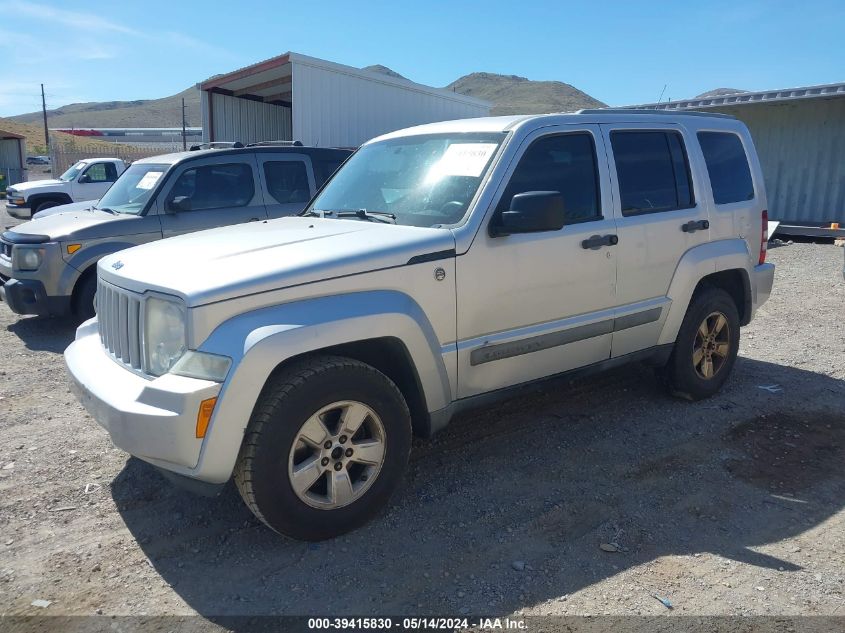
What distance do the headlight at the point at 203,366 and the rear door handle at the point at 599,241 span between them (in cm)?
234

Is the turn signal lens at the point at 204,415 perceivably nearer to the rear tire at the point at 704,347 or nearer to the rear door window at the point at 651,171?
the rear door window at the point at 651,171

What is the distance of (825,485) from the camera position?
4066 mm

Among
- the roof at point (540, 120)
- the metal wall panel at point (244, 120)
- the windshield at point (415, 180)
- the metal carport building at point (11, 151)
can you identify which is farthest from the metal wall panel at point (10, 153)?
the roof at point (540, 120)

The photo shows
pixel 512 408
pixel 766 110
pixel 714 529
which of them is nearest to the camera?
pixel 714 529

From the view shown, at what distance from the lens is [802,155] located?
15.3 metres

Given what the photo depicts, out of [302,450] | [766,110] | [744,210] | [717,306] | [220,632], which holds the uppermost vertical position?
[766,110]

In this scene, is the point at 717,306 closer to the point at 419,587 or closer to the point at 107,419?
the point at 419,587

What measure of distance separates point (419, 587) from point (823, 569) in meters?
1.87

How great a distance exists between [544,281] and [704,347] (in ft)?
6.37

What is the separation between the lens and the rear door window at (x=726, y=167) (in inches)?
206

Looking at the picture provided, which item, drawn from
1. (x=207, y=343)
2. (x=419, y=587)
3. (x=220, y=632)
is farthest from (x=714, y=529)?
(x=207, y=343)

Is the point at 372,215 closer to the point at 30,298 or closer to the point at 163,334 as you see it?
the point at 163,334

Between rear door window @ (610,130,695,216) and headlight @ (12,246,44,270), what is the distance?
5.82 meters

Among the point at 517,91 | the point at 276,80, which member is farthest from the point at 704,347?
the point at 517,91
